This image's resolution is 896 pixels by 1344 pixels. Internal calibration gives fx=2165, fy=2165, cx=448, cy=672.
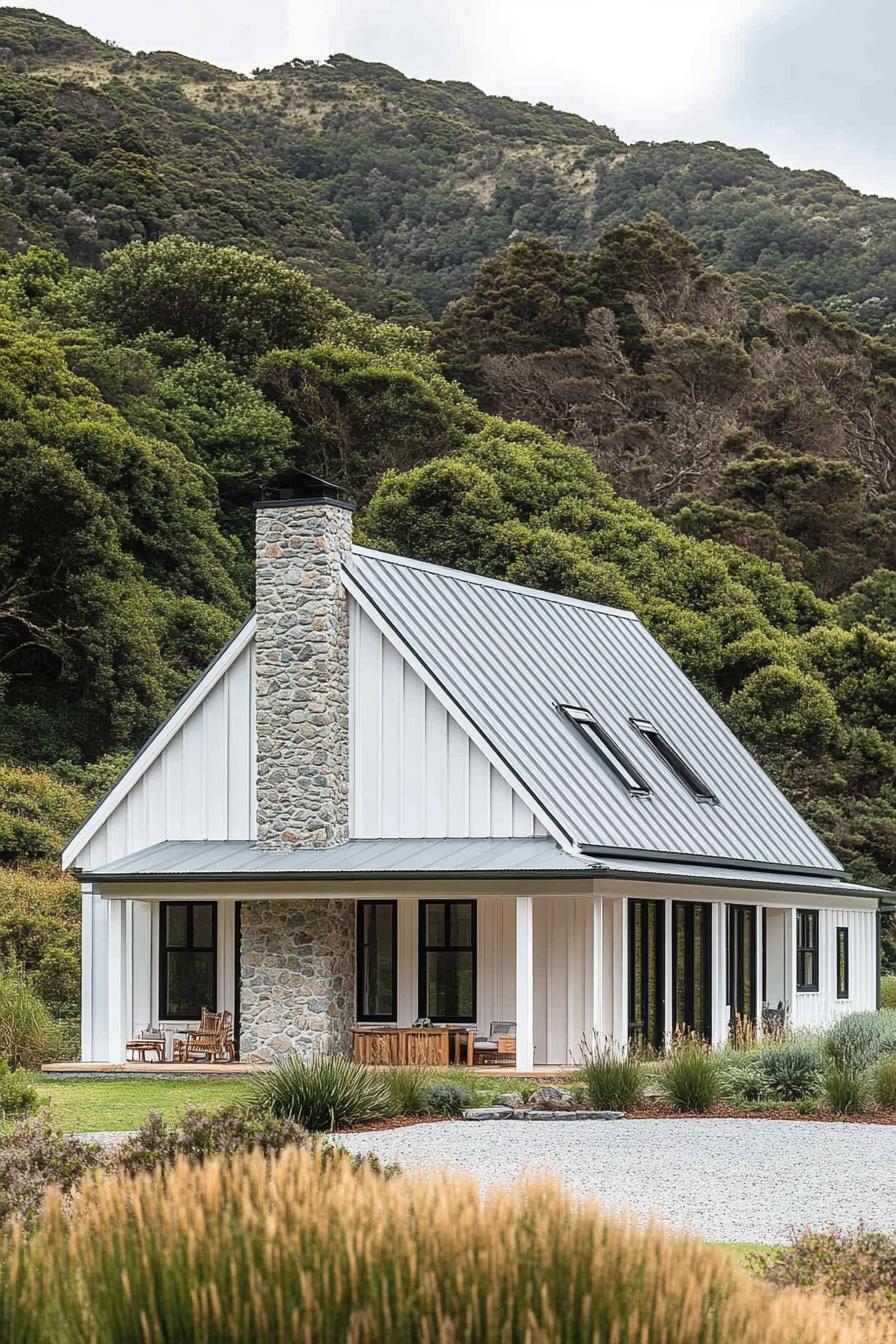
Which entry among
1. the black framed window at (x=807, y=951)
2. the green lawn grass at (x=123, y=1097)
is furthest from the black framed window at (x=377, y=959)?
the black framed window at (x=807, y=951)

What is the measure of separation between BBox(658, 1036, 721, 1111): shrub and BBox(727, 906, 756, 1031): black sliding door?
25.3ft

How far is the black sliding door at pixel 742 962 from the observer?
2794 cm

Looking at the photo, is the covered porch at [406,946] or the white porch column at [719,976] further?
the white porch column at [719,976]

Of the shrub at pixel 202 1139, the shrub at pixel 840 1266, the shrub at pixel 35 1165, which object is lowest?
the shrub at pixel 840 1266

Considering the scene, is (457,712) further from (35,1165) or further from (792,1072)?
(35,1165)

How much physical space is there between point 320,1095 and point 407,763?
7.40 meters

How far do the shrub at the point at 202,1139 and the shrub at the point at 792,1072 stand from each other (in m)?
8.54

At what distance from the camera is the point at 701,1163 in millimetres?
15516

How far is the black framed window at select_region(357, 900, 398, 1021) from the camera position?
25359mm

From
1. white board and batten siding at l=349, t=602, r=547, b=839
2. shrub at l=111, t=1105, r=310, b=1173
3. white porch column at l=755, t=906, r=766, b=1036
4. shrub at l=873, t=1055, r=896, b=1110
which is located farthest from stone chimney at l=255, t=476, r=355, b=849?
shrub at l=111, t=1105, r=310, b=1173

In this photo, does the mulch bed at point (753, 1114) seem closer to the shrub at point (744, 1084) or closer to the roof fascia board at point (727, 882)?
the shrub at point (744, 1084)

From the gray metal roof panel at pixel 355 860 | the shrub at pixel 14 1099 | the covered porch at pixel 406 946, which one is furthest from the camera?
the covered porch at pixel 406 946

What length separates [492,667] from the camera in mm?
26375

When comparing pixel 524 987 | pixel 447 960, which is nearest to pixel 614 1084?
pixel 524 987
